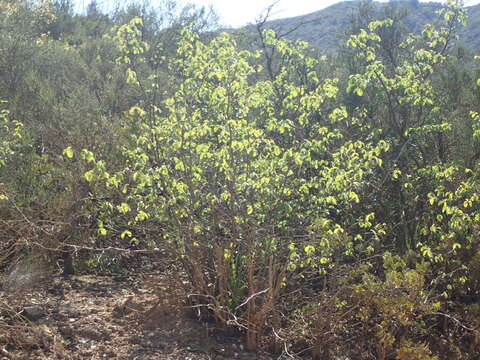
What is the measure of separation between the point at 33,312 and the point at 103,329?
1.91 feet

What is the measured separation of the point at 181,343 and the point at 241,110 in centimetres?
191

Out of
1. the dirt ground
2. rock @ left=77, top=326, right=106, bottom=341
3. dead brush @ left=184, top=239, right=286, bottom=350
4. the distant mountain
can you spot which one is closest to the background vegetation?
dead brush @ left=184, top=239, right=286, bottom=350

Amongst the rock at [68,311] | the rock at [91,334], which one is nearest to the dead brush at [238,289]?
the rock at [91,334]

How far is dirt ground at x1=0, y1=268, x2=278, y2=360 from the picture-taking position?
3.88m

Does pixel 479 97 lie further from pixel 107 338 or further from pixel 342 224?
pixel 107 338

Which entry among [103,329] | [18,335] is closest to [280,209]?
[103,329]

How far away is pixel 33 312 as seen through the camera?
4320 mm

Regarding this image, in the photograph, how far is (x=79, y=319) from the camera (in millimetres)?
4426

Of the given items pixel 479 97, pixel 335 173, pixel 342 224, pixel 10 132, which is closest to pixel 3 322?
pixel 335 173

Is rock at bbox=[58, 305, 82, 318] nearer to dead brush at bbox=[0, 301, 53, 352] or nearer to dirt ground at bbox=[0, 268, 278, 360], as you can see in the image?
dirt ground at bbox=[0, 268, 278, 360]

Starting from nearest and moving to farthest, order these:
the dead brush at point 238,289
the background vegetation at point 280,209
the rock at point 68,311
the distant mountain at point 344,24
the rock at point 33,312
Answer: the dead brush at point 238,289, the background vegetation at point 280,209, the rock at point 33,312, the rock at point 68,311, the distant mountain at point 344,24

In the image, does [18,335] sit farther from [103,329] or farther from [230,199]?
[230,199]

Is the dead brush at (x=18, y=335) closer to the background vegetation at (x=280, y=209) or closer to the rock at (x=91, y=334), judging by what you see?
the rock at (x=91, y=334)

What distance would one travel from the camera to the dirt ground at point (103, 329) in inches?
153
